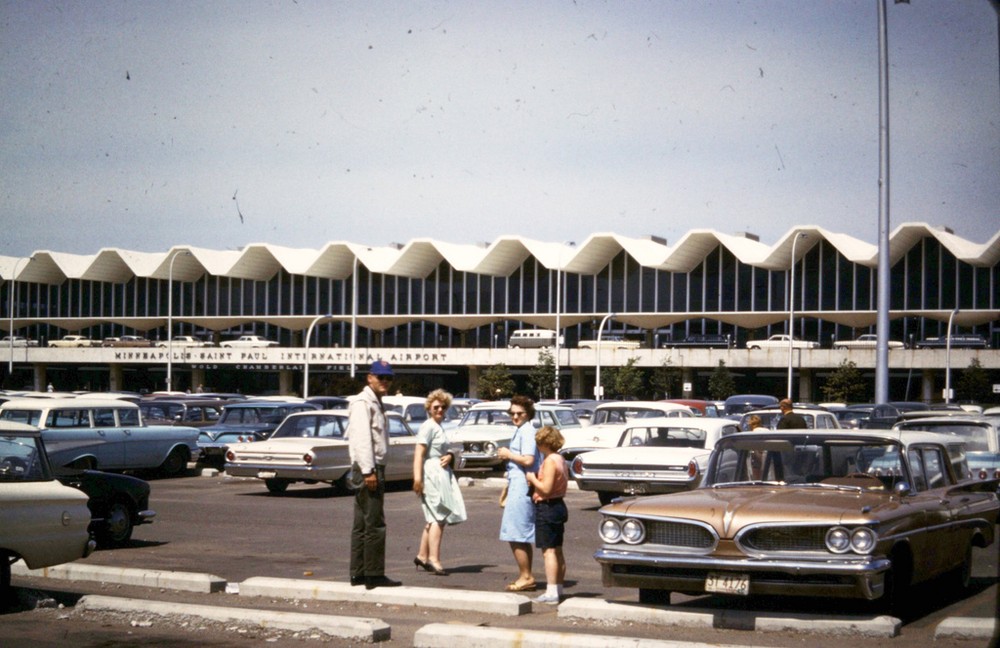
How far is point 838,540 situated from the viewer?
8.65 meters

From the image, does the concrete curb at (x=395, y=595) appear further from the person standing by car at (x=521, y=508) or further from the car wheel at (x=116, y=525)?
the car wheel at (x=116, y=525)

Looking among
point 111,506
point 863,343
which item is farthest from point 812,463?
point 863,343

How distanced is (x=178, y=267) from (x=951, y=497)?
276 ft

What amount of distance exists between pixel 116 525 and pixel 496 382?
61480 mm

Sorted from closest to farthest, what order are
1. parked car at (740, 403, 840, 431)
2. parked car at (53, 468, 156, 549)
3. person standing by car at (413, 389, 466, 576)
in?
person standing by car at (413, 389, 466, 576), parked car at (53, 468, 156, 549), parked car at (740, 403, 840, 431)

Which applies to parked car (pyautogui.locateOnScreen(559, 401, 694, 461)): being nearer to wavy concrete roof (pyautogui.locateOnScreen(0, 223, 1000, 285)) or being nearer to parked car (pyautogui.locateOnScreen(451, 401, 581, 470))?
parked car (pyautogui.locateOnScreen(451, 401, 581, 470))

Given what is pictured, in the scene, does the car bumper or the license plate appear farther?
the license plate

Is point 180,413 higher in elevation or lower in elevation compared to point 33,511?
lower

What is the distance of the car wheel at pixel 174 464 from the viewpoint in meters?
26.6

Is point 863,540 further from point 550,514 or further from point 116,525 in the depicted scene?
point 116,525

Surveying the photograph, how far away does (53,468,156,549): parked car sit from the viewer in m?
14.4

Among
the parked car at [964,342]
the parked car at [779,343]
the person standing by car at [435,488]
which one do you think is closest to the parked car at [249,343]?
the parked car at [779,343]

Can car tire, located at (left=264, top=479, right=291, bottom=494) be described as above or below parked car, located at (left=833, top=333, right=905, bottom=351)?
below

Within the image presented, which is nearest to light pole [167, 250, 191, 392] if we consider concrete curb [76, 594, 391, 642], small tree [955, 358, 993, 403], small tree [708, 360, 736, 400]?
small tree [708, 360, 736, 400]
